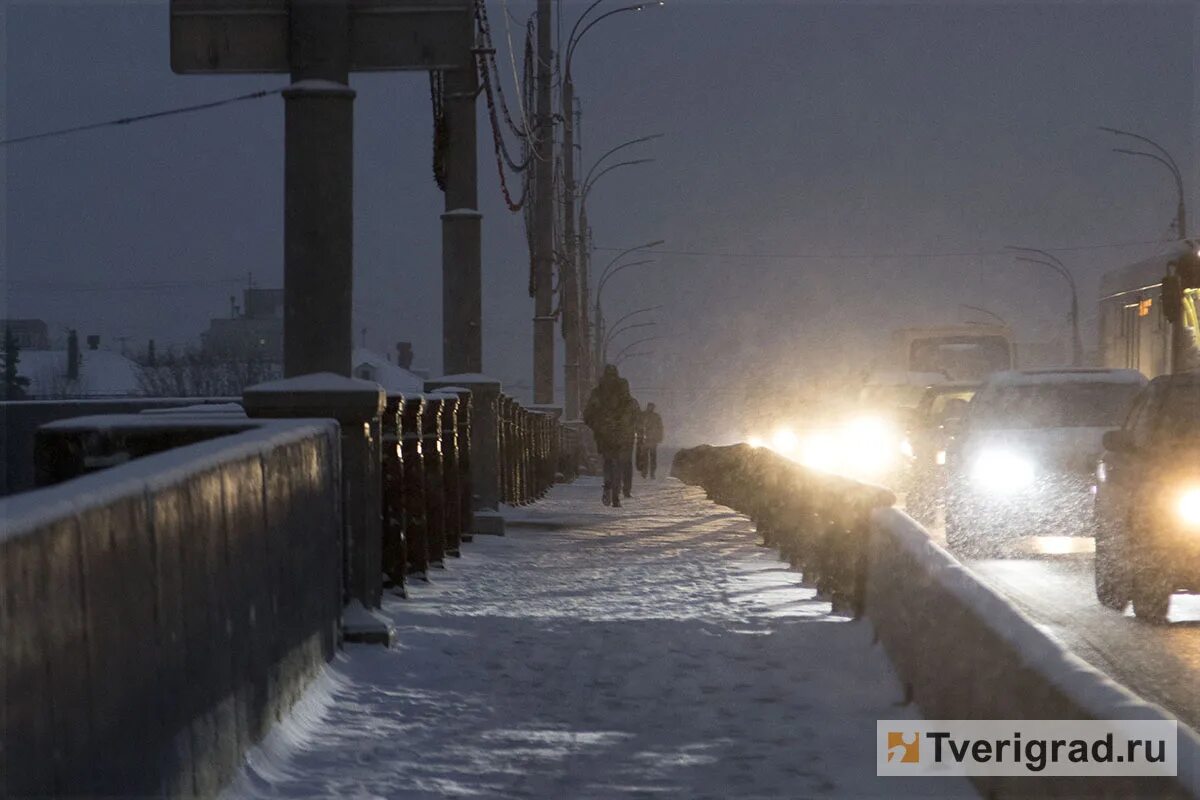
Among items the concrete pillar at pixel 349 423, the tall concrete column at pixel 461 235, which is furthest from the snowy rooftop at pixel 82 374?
the concrete pillar at pixel 349 423

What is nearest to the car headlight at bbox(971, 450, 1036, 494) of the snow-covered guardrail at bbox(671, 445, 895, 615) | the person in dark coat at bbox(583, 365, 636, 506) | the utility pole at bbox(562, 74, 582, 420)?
the snow-covered guardrail at bbox(671, 445, 895, 615)

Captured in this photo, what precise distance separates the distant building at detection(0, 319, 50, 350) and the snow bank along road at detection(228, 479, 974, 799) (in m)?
152

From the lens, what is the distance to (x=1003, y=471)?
19.1 meters

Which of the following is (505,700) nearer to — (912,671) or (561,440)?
(912,671)

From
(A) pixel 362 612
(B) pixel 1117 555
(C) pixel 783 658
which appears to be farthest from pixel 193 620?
(B) pixel 1117 555

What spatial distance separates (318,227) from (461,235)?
989cm

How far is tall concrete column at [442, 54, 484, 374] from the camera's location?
68.9 ft

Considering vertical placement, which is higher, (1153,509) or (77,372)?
(77,372)

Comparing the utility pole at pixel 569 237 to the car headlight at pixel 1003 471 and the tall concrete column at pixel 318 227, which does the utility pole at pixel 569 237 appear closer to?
the car headlight at pixel 1003 471

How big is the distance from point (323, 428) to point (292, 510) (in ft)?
4.38

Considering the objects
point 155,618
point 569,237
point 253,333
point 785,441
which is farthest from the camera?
point 253,333

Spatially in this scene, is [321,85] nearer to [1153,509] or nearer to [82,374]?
[1153,509]

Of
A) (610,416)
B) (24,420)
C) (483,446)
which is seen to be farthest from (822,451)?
(483,446)

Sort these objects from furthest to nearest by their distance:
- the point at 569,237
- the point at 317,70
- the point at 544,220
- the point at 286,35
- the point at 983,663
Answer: the point at 569,237 → the point at 544,220 → the point at 286,35 → the point at 317,70 → the point at 983,663
